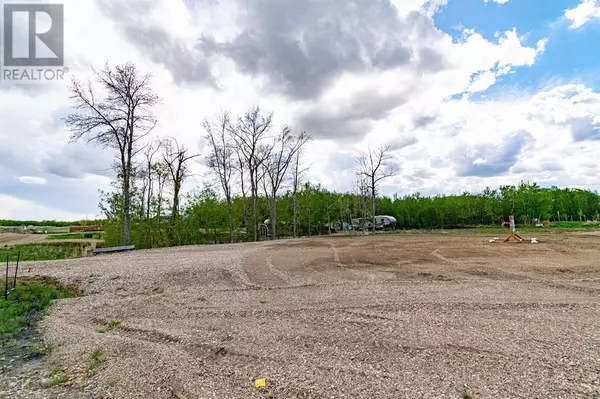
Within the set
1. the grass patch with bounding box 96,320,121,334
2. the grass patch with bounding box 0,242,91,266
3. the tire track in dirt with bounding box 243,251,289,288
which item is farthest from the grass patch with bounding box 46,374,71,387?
the grass patch with bounding box 0,242,91,266

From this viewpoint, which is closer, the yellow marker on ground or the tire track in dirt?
the yellow marker on ground

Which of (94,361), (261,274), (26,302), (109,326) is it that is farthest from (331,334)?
(26,302)

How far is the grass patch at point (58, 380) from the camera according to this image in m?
3.70

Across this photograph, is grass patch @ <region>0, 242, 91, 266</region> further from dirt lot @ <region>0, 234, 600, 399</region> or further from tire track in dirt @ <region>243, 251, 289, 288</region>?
tire track in dirt @ <region>243, 251, 289, 288</region>

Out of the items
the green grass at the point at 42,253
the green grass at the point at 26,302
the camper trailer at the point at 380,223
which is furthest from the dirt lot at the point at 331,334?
the camper trailer at the point at 380,223

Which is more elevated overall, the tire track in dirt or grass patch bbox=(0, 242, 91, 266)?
grass patch bbox=(0, 242, 91, 266)

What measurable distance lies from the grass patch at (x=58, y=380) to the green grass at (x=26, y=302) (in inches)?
92.6

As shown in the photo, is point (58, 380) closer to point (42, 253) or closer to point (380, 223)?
point (42, 253)

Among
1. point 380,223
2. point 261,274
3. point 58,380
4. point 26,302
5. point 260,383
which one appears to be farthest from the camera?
point 380,223

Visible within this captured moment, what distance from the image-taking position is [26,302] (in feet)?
23.8

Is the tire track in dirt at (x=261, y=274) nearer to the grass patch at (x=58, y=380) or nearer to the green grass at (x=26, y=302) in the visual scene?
the green grass at (x=26, y=302)

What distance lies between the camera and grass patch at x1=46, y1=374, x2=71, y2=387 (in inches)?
145

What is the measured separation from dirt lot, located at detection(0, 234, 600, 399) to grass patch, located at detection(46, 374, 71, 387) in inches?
3.4

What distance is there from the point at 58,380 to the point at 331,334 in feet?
10.7
